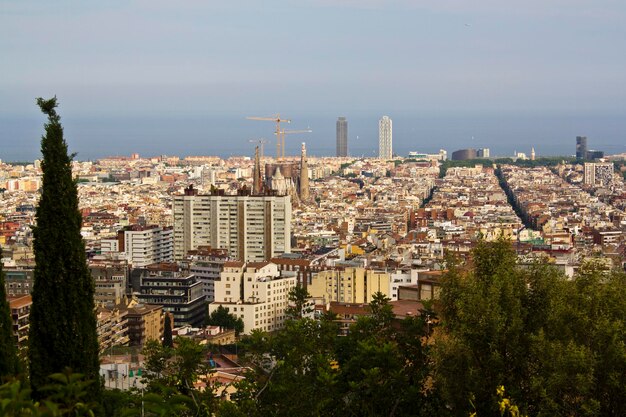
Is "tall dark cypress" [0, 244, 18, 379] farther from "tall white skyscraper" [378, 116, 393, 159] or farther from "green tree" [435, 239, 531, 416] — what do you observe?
"tall white skyscraper" [378, 116, 393, 159]

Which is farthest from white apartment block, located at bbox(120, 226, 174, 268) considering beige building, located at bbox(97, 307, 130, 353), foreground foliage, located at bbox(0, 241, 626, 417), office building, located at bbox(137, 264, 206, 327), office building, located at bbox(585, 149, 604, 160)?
office building, located at bbox(585, 149, 604, 160)

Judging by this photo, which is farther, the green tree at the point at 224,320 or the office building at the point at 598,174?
the office building at the point at 598,174

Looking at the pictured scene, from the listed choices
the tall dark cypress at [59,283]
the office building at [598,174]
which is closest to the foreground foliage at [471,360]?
the tall dark cypress at [59,283]

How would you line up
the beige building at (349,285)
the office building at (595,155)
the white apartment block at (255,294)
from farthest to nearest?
1. the office building at (595,155)
2. the beige building at (349,285)
3. the white apartment block at (255,294)

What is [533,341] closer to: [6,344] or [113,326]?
[6,344]

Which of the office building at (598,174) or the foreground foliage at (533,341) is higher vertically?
the office building at (598,174)

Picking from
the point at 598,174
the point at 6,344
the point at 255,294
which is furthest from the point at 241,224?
the point at 598,174

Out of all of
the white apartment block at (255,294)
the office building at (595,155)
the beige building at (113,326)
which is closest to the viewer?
the beige building at (113,326)

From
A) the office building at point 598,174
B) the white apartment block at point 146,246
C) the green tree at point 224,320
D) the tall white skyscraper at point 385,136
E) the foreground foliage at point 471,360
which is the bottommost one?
the green tree at point 224,320

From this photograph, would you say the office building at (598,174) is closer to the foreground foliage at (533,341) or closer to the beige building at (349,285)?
the beige building at (349,285)

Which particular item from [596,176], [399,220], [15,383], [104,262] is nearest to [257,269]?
[104,262]
